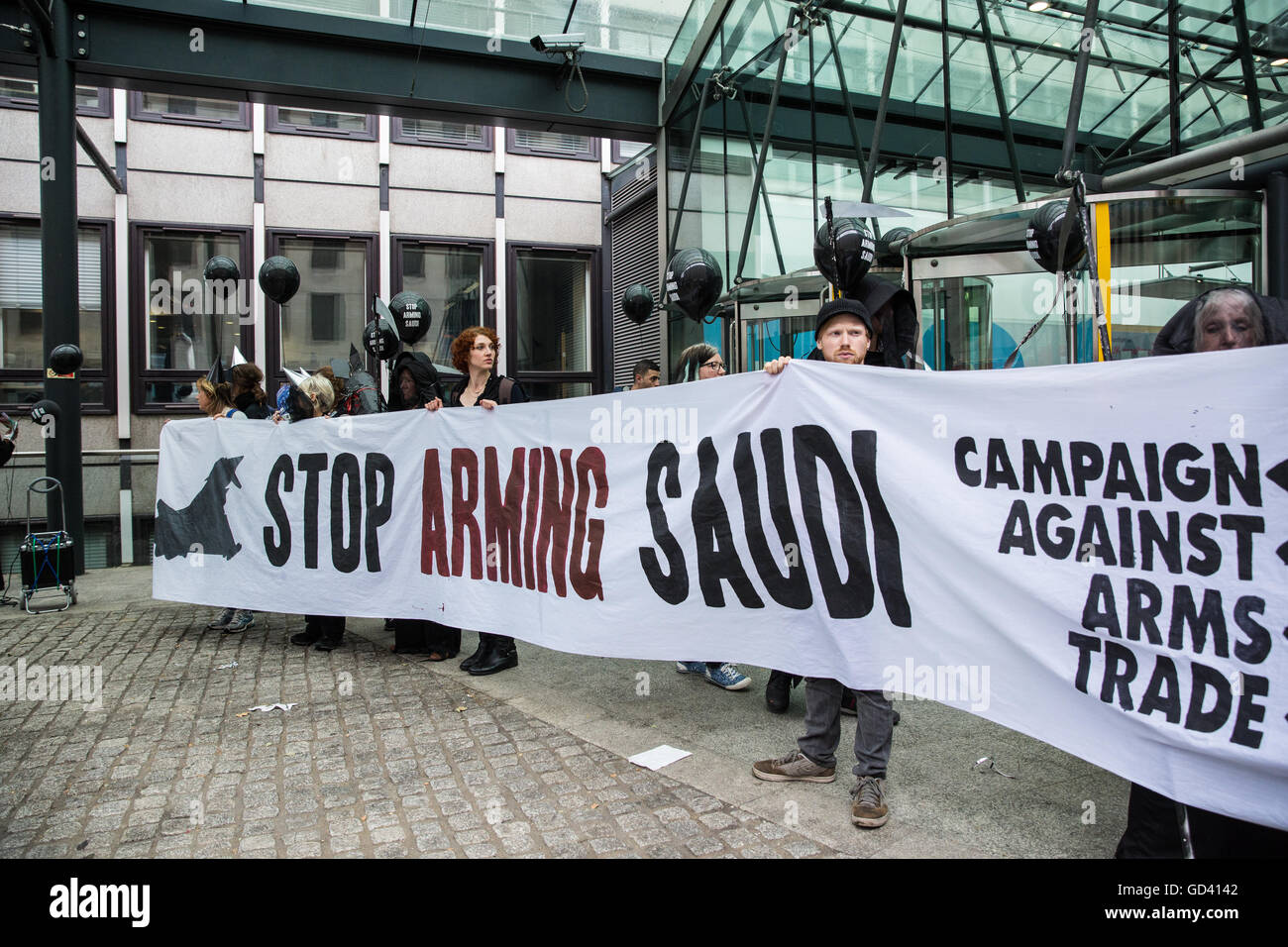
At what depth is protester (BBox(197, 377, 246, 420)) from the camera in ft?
24.3

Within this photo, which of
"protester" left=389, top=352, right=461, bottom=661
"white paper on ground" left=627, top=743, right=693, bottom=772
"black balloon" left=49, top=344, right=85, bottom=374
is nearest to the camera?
"white paper on ground" left=627, top=743, right=693, bottom=772

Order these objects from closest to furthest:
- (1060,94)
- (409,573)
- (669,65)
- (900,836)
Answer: (900,836), (409,573), (1060,94), (669,65)

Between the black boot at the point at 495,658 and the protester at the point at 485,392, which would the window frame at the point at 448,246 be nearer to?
the protester at the point at 485,392

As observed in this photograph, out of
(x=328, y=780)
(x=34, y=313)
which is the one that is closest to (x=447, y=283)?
(x=34, y=313)

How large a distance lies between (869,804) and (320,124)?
1412 cm

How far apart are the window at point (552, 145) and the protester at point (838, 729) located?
12422mm

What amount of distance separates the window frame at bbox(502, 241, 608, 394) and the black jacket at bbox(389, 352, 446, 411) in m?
8.74

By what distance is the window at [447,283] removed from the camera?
48.7 ft

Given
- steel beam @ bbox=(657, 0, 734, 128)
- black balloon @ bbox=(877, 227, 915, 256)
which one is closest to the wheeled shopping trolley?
black balloon @ bbox=(877, 227, 915, 256)

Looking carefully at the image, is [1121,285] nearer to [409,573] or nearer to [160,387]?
[409,573]

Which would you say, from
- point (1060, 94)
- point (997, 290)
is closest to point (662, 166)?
point (1060, 94)

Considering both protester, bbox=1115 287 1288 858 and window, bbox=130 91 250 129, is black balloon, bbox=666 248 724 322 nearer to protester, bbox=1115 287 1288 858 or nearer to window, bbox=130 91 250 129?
protester, bbox=1115 287 1288 858

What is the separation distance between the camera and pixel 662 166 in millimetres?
12820
